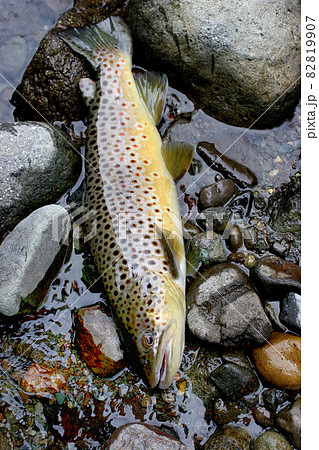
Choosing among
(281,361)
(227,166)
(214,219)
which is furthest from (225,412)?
(227,166)

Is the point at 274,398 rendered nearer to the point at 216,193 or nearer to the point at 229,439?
the point at 229,439

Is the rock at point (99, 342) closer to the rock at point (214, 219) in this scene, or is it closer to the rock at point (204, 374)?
the rock at point (204, 374)

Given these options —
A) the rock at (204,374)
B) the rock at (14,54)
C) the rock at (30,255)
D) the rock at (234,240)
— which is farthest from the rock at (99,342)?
the rock at (14,54)

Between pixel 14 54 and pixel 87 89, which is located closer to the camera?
pixel 87 89

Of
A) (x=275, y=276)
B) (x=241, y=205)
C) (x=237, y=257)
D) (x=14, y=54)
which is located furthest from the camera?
(x=14, y=54)

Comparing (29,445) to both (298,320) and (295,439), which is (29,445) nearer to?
(295,439)

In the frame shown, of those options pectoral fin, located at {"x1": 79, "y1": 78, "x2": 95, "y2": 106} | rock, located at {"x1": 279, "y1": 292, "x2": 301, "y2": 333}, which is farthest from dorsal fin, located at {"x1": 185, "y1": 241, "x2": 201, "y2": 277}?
pectoral fin, located at {"x1": 79, "y1": 78, "x2": 95, "y2": 106}
